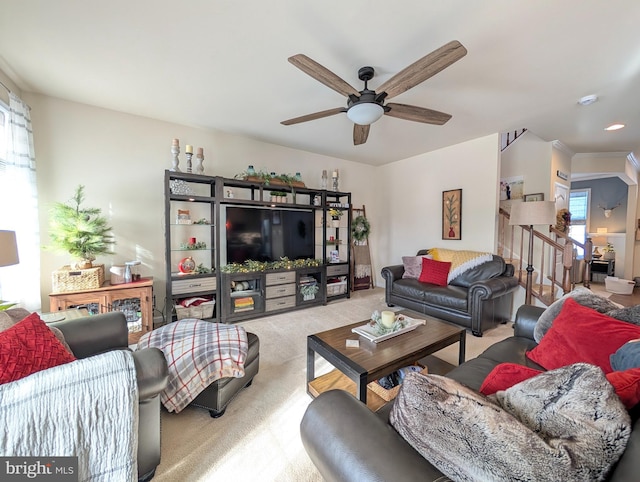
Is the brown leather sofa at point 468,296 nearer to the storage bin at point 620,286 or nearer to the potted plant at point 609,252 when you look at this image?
the storage bin at point 620,286

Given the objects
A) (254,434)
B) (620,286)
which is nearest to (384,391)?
(254,434)

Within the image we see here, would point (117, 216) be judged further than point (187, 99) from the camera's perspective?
Yes

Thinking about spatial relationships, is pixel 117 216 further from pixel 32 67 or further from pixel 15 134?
pixel 32 67

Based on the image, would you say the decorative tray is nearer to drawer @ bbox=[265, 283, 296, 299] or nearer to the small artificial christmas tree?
drawer @ bbox=[265, 283, 296, 299]

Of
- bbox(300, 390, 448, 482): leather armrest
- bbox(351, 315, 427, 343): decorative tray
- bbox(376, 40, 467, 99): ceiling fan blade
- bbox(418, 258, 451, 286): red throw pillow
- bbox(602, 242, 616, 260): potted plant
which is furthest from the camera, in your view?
bbox(602, 242, 616, 260): potted plant

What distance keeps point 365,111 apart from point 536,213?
250 cm

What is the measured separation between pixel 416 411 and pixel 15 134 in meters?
3.67

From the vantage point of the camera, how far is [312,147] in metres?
4.24

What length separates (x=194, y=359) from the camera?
1576 millimetres

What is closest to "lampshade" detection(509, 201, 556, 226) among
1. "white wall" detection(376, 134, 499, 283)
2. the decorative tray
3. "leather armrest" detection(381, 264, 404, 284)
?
"white wall" detection(376, 134, 499, 283)

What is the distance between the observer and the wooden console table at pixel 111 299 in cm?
238

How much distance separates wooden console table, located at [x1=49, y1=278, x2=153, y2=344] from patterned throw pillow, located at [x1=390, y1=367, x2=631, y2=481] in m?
2.93

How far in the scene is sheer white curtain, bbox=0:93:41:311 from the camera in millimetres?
2184

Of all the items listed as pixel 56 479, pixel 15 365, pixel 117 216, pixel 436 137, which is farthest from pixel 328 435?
pixel 436 137
